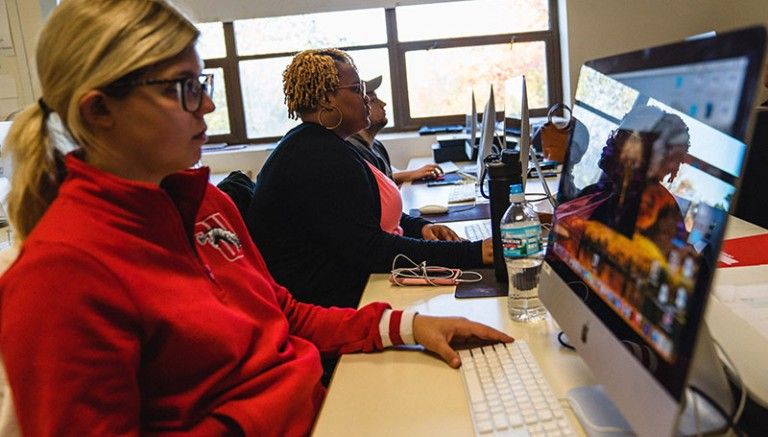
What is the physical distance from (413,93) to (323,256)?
3.38 m

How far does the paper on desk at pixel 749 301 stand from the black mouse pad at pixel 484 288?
1.40 feet

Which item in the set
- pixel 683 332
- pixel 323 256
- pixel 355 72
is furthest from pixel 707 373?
pixel 355 72

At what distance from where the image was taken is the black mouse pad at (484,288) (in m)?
1.33

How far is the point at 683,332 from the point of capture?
0.56 metres

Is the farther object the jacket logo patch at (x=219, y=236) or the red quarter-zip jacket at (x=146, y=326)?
the jacket logo patch at (x=219, y=236)

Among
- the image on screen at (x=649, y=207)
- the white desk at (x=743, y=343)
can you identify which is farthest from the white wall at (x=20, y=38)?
the white desk at (x=743, y=343)

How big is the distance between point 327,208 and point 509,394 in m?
0.80

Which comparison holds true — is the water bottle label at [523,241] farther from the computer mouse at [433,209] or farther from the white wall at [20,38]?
the white wall at [20,38]

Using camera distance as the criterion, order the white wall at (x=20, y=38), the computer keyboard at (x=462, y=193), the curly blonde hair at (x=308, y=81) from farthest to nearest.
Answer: the white wall at (x=20, y=38), the computer keyboard at (x=462, y=193), the curly blonde hair at (x=308, y=81)

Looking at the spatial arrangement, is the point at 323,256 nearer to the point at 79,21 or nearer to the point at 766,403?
the point at 79,21

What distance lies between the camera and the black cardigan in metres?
1.52

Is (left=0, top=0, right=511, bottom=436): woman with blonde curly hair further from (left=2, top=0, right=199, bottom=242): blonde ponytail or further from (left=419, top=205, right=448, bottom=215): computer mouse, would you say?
(left=419, top=205, right=448, bottom=215): computer mouse

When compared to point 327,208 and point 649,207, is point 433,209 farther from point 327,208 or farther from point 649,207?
point 649,207

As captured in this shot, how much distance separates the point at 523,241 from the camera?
3.90ft
